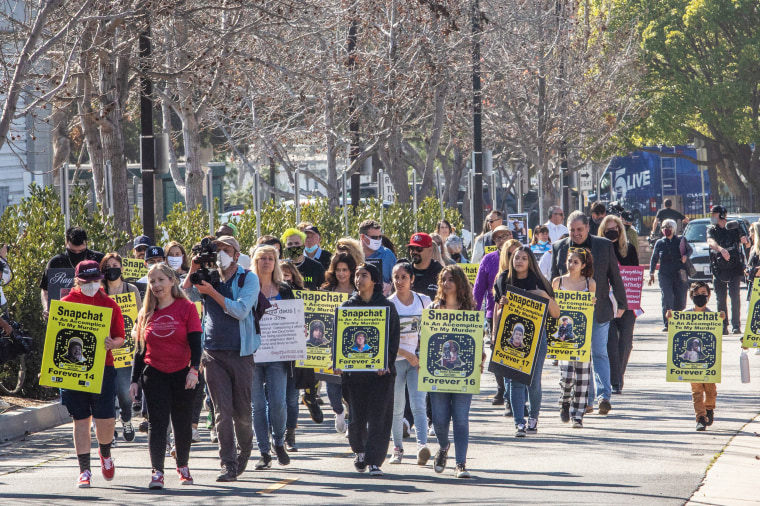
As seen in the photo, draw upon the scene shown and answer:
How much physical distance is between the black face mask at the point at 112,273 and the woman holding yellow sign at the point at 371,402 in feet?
8.69

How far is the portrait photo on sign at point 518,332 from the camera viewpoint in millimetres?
10336

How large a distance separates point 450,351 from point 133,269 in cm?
419

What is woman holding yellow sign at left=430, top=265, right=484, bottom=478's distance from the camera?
29.6 ft

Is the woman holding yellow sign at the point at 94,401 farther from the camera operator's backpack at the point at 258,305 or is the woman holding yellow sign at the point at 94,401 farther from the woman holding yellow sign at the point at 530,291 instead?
the woman holding yellow sign at the point at 530,291

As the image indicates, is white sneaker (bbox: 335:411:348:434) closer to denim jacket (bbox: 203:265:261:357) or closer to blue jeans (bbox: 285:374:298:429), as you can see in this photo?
A: blue jeans (bbox: 285:374:298:429)

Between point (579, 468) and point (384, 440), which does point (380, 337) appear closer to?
point (384, 440)

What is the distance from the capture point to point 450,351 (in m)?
9.30

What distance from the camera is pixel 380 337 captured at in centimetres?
907

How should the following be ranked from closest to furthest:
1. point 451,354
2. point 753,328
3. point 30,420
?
point 451,354, point 30,420, point 753,328

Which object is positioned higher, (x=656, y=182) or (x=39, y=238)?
(x=656, y=182)

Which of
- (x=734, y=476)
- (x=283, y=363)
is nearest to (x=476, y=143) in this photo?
(x=283, y=363)

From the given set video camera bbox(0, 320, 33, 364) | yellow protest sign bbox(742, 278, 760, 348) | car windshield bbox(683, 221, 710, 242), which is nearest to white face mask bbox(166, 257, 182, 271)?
video camera bbox(0, 320, 33, 364)

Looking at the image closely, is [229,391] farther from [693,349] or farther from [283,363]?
[693,349]

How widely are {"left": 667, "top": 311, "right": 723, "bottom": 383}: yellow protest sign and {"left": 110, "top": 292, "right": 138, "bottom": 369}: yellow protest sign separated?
4779mm
